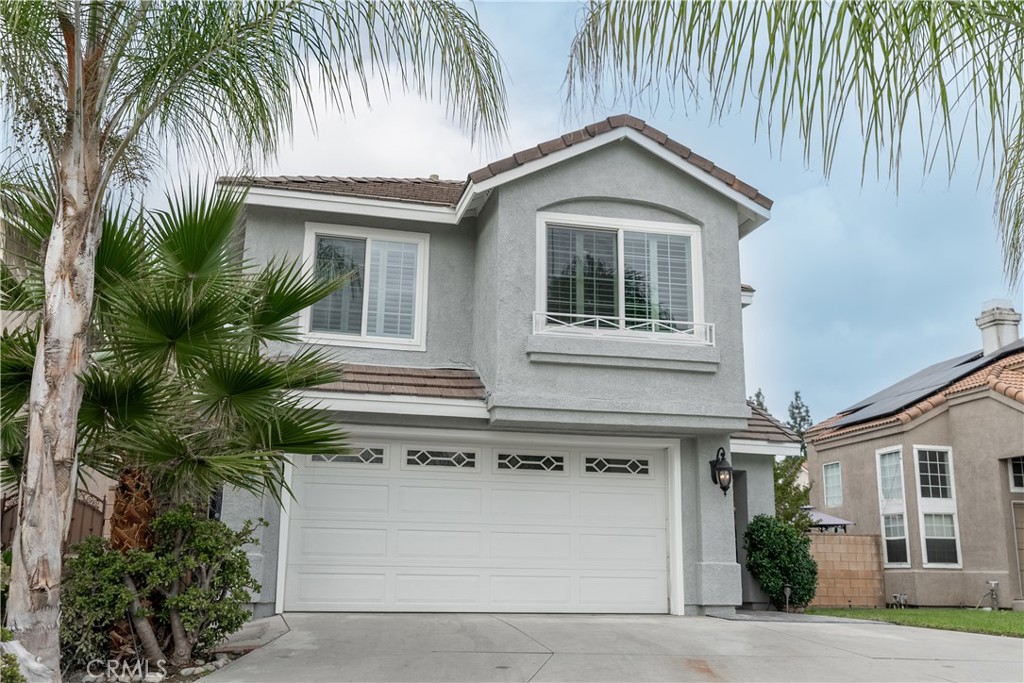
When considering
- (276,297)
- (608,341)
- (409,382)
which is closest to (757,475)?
(608,341)

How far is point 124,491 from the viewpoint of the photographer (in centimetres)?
804

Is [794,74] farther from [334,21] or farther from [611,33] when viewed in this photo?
[334,21]

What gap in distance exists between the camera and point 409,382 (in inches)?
460

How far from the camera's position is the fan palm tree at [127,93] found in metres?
5.88

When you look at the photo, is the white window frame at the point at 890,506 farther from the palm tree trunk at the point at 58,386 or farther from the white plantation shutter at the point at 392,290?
the palm tree trunk at the point at 58,386

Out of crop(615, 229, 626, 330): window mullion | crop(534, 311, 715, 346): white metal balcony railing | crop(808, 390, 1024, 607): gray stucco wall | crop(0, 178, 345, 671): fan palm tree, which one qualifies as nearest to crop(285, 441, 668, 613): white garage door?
crop(534, 311, 715, 346): white metal balcony railing

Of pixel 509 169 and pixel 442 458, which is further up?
pixel 509 169

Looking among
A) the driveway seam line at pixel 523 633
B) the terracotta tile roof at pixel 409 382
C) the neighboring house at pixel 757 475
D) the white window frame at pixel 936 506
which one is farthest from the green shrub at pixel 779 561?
the white window frame at pixel 936 506

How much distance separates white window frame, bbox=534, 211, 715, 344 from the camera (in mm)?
11805

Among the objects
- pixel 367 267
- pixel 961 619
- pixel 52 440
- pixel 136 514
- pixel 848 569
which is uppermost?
pixel 367 267

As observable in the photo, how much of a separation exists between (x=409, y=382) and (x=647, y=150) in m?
4.71

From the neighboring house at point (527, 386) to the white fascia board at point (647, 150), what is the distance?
3 centimetres


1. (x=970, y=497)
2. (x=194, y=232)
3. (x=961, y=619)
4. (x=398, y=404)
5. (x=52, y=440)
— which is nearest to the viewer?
(x=52, y=440)

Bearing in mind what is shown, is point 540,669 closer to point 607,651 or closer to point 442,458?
point 607,651
